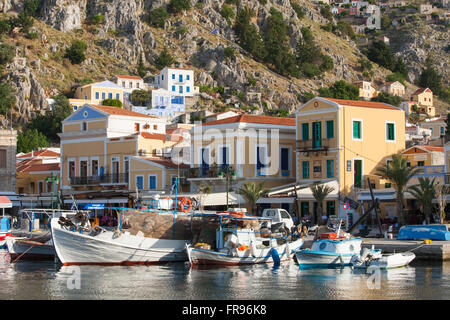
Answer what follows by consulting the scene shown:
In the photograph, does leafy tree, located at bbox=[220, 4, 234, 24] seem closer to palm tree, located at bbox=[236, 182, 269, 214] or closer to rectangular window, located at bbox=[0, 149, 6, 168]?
rectangular window, located at bbox=[0, 149, 6, 168]

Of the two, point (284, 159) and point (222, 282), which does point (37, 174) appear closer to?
point (284, 159)

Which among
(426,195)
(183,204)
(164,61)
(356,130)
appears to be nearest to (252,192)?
(356,130)

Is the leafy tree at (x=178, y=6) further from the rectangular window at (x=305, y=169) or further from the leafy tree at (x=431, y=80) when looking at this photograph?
the rectangular window at (x=305, y=169)

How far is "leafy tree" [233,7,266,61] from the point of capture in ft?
559

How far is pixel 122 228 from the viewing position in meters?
38.4

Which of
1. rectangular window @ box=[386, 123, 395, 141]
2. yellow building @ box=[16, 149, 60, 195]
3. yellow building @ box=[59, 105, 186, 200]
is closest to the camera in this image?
rectangular window @ box=[386, 123, 395, 141]

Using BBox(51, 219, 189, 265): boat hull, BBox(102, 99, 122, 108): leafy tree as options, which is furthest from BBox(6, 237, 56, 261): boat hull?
BBox(102, 99, 122, 108): leafy tree

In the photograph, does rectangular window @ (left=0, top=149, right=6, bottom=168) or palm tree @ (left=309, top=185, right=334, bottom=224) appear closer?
palm tree @ (left=309, top=185, right=334, bottom=224)

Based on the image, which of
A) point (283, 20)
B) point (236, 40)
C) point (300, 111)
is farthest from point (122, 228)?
point (283, 20)

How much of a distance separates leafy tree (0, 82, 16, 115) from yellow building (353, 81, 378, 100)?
77.2m

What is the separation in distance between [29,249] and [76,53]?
368 feet

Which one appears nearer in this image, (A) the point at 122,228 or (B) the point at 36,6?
(A) the point at 122,228
